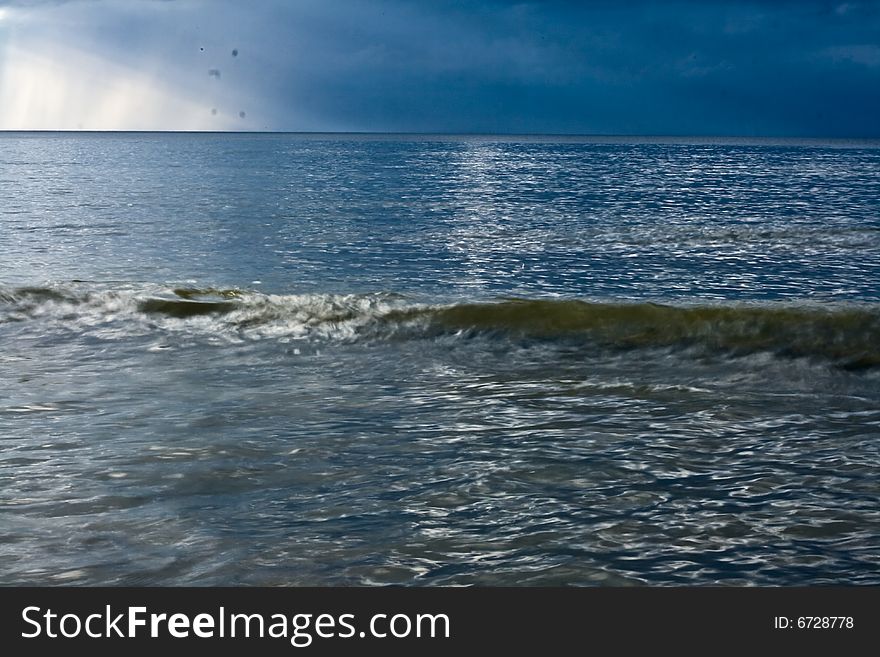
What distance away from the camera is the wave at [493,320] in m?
13.2

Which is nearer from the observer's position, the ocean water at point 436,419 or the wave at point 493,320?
the ocean water at point 436,419

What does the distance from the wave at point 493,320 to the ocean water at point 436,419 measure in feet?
0.24

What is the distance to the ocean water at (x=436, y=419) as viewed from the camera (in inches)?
221

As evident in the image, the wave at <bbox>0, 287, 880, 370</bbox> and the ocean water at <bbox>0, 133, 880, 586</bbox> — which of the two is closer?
the ocean water at <bbox>0, 133, 880, 586</bbox>

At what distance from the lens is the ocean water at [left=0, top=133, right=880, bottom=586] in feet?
18.4

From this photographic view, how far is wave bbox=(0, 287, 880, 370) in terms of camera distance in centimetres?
1323

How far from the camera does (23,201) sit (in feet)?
133

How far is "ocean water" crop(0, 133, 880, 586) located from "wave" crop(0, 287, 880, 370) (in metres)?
0.07
